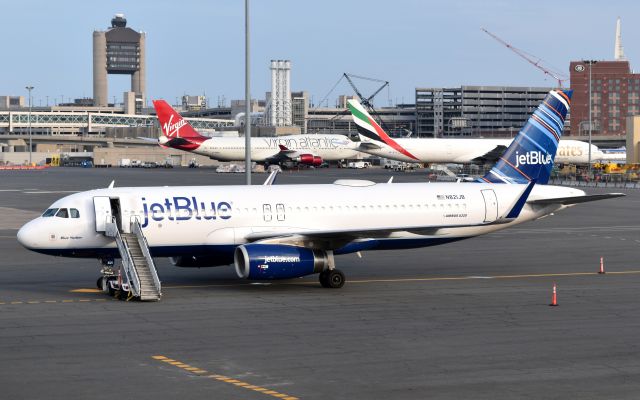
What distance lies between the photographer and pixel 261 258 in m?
35.2

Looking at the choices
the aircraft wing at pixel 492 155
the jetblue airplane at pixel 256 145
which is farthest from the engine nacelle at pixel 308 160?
the aircraft wing at pixel 492 155

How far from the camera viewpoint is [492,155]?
134m

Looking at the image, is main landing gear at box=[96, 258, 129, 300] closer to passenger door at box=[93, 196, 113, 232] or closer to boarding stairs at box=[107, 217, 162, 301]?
boarding stairs at box=[107, 217, 162, 301]

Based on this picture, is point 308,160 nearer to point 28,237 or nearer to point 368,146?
point 368,146

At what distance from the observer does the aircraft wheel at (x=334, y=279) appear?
37.4 meters

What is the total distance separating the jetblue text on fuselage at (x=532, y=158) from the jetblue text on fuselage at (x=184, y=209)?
1428 cm

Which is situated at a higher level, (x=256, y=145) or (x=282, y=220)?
(x=256, y=145)

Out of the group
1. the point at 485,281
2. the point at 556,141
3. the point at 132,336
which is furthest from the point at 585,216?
the point at 132,336

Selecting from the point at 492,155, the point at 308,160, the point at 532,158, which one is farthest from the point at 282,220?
the point at 308,160

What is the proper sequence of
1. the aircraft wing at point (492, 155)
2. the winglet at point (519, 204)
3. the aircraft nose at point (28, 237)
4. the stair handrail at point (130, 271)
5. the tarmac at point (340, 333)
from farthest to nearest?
the aircraft wing at point (492, 155) < the winglet at point (519, 204) < the aircraft nose at point (28, 237) < the stair handrail at point (130, 271) < the tarmac at point (340, 333)

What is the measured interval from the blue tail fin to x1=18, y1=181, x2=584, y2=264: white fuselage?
94.2 inches

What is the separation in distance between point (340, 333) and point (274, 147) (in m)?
140

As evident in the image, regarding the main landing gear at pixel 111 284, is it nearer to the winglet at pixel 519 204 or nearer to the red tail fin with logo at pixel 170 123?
the winglet at pixel 519 204

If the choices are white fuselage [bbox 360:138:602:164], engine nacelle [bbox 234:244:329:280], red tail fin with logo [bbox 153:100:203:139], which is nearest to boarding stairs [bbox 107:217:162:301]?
engine nacelle [bbox 234:244:329:280]
